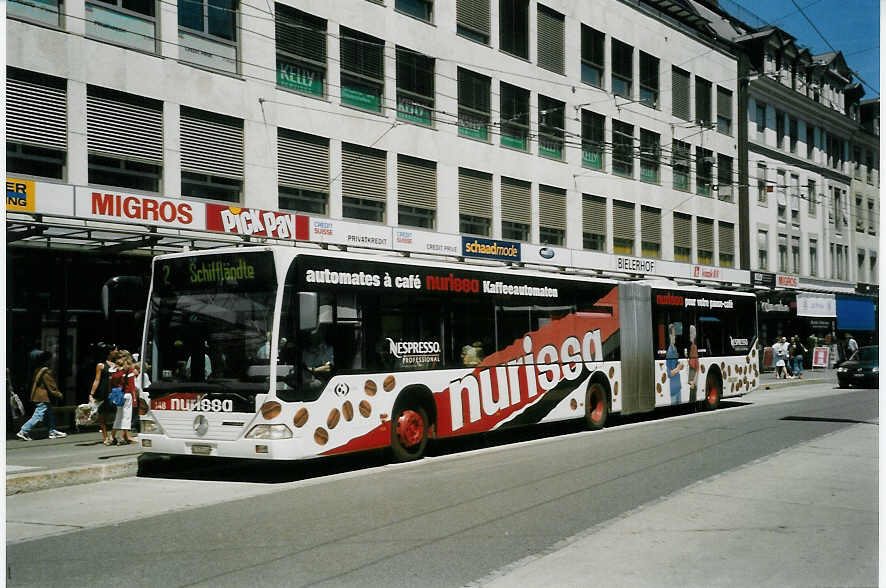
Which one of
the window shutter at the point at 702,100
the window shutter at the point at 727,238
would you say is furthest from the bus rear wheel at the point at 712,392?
the window shutter at the point at 727,238

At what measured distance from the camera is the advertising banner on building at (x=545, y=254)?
2984cm

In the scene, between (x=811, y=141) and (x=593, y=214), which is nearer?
(x=593, y=214)

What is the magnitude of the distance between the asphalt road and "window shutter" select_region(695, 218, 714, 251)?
25432mm

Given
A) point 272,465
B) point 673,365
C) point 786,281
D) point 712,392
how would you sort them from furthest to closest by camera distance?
point 786,281 < point 712,392 < point 673,365 < point 272,465

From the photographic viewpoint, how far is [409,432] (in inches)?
546

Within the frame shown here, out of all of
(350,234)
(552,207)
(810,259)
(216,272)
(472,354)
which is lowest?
(472,354)

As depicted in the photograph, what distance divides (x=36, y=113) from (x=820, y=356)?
1420 inches

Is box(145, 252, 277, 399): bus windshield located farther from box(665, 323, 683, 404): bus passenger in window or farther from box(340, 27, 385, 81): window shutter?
box(340, 27, 385, 81): window shutter

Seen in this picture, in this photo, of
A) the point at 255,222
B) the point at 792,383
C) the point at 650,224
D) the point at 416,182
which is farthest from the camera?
the point at 650,224

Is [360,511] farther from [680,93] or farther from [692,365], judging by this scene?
[680,93]

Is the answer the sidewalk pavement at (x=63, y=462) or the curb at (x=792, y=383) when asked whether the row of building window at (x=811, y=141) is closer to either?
the curb at (x=792, y=383)

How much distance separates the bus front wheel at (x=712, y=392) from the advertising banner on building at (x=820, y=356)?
22399mm

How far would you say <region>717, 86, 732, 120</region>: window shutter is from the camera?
42.1 meters

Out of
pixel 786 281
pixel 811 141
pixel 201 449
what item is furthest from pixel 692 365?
pixel 811 141
